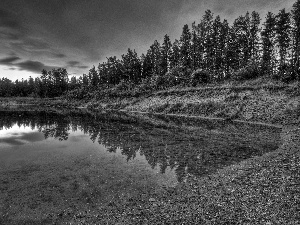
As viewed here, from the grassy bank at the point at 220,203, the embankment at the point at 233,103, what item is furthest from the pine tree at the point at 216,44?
the grassy bank at the point at 220,203

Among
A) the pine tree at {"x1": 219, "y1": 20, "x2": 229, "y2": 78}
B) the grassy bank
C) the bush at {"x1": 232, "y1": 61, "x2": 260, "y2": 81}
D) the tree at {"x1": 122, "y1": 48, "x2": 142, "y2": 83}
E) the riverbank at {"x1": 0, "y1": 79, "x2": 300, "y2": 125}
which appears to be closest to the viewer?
the grassy bank

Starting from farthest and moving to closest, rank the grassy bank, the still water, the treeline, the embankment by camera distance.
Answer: the treeline → the embankment → the still water → the grassy bank

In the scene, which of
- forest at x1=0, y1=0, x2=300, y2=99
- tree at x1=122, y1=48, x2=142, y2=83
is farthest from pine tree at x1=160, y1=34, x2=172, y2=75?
tree at x1=122, y1=48, x2=142, y2=83

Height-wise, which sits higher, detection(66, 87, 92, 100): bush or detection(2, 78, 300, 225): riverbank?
detection(66, 87, 92, 100): bush

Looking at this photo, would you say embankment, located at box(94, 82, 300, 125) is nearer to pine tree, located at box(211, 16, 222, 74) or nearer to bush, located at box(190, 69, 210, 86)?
bush, located at box(190, 69, 210, 86)

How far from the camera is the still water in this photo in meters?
10.5

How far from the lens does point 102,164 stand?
15742 millimetres

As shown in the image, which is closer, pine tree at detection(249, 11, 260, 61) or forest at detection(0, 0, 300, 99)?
forest at detection(0, 0, 300, 99)

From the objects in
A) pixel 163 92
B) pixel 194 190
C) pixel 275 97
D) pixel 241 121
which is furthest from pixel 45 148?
pixel 163 92

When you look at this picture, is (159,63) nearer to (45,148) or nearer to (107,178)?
(45,148)

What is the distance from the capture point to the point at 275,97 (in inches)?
1475

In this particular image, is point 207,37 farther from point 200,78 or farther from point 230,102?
point 230,102

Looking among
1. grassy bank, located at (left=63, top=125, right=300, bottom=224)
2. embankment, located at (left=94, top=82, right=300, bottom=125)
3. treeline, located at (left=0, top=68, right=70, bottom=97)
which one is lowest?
grassy bank, located at (left=63, top=125, right=300, bottom=224)

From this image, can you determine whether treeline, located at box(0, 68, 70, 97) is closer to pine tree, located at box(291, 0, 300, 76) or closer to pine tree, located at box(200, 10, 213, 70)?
pine tree, located at box(200, 10, 213, 70)
